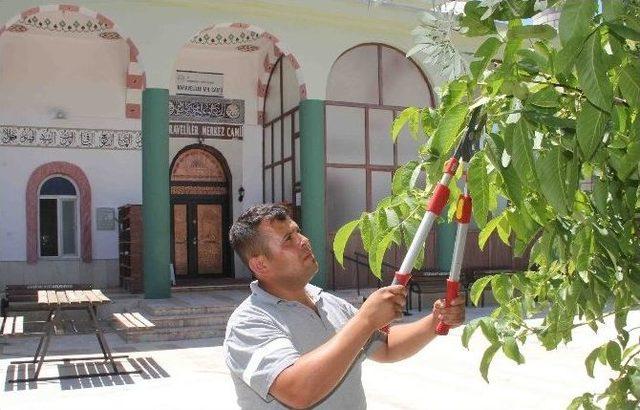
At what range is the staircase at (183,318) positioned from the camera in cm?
988

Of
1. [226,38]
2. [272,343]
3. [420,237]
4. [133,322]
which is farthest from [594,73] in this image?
[226,38]

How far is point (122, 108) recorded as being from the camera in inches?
548

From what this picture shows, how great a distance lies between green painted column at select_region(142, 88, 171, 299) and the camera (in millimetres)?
11531

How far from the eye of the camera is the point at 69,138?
13500mm

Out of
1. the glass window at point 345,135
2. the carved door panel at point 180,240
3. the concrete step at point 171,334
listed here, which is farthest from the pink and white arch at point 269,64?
the concrete step at point 171,334

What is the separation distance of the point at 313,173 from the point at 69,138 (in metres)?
4.49

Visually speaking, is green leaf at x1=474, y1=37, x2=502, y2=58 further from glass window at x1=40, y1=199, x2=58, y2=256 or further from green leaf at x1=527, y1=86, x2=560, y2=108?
glass window at x1=40, y1=199, x2=58, y2=256

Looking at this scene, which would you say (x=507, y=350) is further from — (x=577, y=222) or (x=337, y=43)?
(x=337, y=43)

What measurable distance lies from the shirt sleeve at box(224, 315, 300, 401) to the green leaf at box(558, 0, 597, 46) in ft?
3.70

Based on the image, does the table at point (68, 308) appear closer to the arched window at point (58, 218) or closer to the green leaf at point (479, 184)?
the arched window at point (58, 218)

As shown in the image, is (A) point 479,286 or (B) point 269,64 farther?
(B) point 269,64

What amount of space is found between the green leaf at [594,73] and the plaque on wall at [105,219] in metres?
13.2

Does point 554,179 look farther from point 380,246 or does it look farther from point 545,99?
point 380,246

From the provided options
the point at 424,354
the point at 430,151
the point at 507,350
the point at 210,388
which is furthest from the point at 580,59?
the point at 424,354
